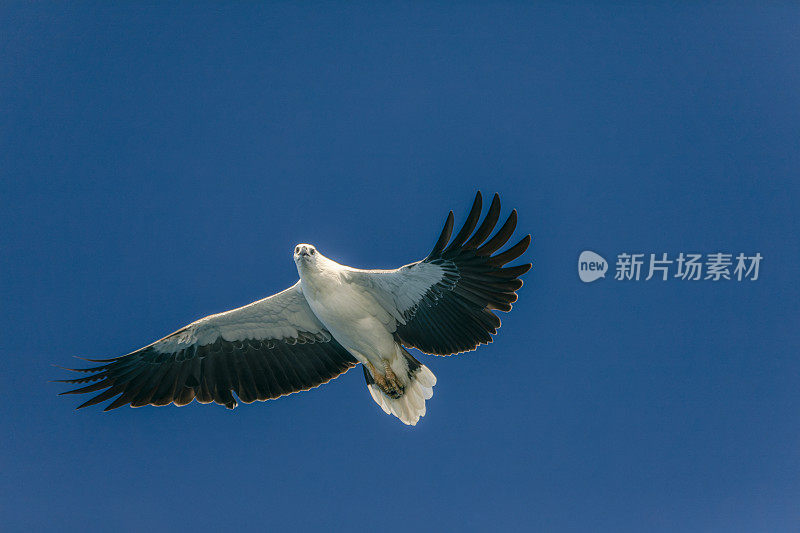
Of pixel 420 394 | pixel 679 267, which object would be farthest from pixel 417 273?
pixel 679 267

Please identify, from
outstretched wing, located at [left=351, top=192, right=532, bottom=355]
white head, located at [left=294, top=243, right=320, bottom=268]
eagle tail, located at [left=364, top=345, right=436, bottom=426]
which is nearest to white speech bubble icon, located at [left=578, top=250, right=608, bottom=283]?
outstretched wing, located at [left=351, top=192, right=532, bottom=355]

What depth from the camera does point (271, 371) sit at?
5.22 m

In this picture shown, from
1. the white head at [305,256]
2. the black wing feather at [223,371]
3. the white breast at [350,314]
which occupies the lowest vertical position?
the black wing feather at [223,371]

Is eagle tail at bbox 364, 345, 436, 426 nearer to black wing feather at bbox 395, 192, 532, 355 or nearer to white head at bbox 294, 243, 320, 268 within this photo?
black wing feather at bbox 395, 192, 532, 355

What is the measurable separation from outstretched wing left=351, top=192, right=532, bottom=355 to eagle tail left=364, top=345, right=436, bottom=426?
0.58 feet

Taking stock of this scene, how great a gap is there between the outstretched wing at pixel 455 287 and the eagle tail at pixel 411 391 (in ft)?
0.58

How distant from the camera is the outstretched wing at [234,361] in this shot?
16.5ft

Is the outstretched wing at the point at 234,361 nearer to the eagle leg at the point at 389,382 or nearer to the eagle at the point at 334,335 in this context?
the eagle at the point at 334,335

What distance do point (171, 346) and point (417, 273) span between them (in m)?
1.83

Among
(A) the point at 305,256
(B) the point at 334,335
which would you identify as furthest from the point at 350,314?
(A) the point at 305,256

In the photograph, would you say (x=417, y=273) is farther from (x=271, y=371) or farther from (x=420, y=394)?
(x=271, y=371)

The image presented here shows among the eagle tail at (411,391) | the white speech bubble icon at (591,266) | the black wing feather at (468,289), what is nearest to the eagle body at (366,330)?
the eagle tail at (411,391)

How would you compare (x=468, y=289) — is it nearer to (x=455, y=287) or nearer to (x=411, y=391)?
(x=455, y=287)

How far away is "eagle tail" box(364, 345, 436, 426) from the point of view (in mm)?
5039
